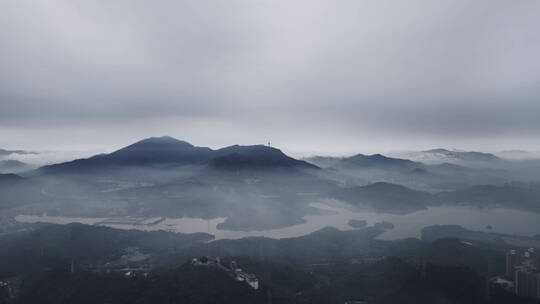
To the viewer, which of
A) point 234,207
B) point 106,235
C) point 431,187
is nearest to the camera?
point 106,235

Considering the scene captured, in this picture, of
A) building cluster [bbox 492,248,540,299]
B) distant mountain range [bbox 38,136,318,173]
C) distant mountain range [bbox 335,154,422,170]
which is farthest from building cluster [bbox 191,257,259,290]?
distant mountain range [bbox 335,154,422,170]

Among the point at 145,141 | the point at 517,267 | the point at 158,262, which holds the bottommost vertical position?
the point at 158,262

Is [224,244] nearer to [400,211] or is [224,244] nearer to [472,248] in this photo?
[472,248]

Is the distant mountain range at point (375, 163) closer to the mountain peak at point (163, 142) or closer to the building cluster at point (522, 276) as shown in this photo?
the mountain peak at point (163, 142)

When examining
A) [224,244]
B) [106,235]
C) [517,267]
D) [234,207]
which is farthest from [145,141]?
[517,267]

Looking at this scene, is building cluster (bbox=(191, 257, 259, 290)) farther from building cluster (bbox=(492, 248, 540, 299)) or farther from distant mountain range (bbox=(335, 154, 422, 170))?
distant mountain range (bbox=(335, 154, 422, 170))

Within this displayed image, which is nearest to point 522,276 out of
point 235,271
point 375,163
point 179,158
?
point 235,271

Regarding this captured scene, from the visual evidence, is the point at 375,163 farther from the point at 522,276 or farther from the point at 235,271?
the point at 235,271
